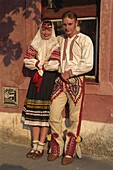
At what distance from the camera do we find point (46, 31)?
4.10 metres

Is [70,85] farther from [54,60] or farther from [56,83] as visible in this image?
[54,60]

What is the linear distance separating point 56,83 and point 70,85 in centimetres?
23

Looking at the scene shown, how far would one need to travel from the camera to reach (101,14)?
4.00m

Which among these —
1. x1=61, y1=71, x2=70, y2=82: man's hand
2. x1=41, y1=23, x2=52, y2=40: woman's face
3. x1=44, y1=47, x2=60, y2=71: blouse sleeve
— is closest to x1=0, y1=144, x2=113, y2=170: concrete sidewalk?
x1=61, y1=71, x2=70, y2=82: man's hand

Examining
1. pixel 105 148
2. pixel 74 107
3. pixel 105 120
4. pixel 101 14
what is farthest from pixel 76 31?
pixel 105 148

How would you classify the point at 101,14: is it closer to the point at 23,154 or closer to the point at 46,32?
the point at 46,32

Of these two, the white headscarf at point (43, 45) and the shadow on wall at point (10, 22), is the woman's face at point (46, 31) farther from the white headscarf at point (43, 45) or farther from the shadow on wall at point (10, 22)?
the shadow on wall at point (10, 22)

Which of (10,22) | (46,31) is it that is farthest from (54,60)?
(10,22)

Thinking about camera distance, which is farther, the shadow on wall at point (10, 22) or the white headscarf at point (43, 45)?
the shadow on wall at point (10, 22)

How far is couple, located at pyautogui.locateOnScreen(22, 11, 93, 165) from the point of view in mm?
3854

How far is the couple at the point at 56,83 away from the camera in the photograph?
3.85 metres

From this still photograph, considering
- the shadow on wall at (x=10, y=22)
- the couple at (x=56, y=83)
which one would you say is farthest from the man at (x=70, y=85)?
the shadow on wall at (x=10, y=22)

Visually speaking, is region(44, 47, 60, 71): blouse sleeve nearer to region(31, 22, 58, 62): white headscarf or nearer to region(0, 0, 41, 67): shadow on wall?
region(31, 22, 58, 62): white headscarf

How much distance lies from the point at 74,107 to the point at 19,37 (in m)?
1.44
